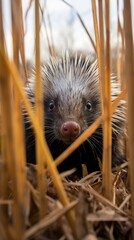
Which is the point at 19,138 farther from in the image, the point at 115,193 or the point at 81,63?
the point at 81,63

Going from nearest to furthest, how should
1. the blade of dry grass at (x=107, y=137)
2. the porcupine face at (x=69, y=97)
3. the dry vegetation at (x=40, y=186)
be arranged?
the dry vegetation at (x=40, y=186), the blade of dry grass at (x=107, y=137), the porcupine face at (x=69, y=97)

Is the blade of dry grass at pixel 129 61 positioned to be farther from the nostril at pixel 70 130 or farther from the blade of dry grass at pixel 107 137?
the nostril at pixel 70 130

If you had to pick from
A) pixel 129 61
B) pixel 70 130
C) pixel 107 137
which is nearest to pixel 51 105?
pixel 70 130

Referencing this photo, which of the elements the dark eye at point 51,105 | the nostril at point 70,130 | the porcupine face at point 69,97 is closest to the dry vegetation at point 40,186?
the nostril at point 70,130

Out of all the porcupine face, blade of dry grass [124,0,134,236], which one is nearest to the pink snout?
the porcupine face

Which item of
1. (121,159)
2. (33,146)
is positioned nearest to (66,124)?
(33,146)

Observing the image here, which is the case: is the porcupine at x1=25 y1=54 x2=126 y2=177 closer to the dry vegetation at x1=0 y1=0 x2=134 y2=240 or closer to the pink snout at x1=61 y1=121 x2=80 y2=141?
the pink snout at x1=61 y1=121 x2=80 y2=141

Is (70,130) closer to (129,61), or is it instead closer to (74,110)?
(74,110)
